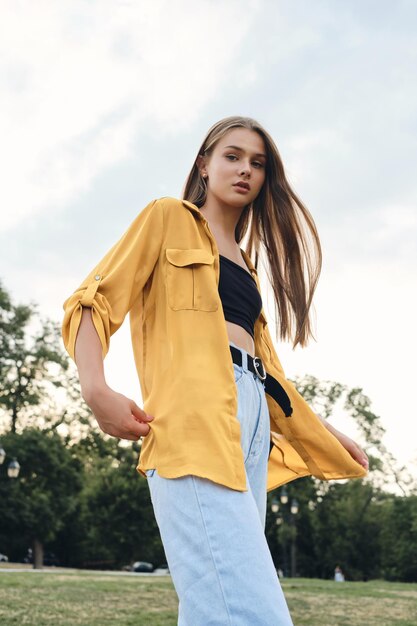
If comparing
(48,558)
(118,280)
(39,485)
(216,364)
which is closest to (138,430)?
(216,364)

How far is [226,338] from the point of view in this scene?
7.97 ft

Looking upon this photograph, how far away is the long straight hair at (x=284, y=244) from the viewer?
10.3ft

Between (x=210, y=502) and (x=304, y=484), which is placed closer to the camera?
(x=210, y=502)

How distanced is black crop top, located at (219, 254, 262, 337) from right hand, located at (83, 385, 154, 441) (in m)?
0.64

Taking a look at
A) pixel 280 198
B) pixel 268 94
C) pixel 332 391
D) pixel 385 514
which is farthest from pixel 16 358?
pixel 280 198

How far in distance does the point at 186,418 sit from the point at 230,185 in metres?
1.06

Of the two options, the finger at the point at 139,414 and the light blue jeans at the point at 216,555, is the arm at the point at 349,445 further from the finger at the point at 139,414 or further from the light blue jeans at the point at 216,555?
the finger at the point at 139,414

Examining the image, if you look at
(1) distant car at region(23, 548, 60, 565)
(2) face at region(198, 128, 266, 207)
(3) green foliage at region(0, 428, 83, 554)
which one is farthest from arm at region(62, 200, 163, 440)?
(1) distant car at region(23, 548, 60, 565)

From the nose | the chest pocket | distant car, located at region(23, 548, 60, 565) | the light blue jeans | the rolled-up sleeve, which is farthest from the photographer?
distant car, located at region(23, 548, 60, 565)

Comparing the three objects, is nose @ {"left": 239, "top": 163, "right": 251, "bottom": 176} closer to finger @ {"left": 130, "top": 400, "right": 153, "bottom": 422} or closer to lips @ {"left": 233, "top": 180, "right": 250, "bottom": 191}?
lips @ {"left": 233, "top": 180, "right": 250, "bottom": 191}

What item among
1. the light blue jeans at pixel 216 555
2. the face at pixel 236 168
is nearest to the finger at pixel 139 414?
the light blue jeans at pixel 216 555

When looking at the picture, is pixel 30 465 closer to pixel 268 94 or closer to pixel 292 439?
pixel 268 94

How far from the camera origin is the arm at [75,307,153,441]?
6.99ft

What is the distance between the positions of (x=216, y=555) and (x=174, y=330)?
0.72 m
